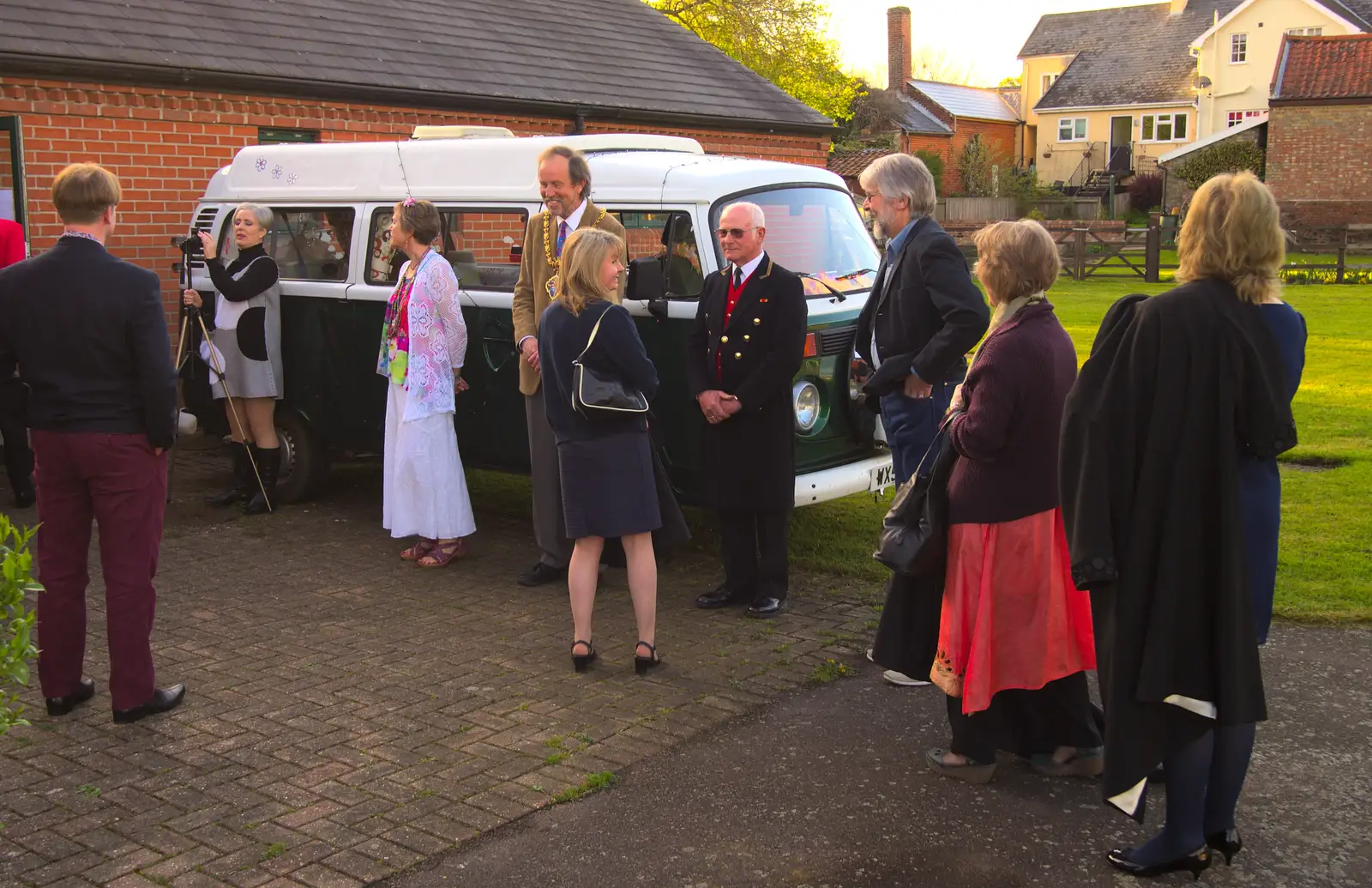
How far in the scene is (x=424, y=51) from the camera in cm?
1470

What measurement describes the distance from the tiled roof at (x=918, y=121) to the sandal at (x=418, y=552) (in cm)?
5910

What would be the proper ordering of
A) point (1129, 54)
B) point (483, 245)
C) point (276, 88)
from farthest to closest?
point (1129, 54)
point (276, 88)
point (483, 245)

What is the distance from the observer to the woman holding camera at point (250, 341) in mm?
8547

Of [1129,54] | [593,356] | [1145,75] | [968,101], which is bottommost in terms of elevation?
[593,356]

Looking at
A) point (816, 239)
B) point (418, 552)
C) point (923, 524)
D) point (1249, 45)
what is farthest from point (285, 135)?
point (1249, 45)

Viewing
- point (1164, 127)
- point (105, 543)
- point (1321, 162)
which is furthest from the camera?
point (1164, 127)

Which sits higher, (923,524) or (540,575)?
(923,524)

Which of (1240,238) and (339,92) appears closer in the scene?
(1240,238)

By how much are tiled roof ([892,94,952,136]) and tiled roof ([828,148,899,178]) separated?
1013cm

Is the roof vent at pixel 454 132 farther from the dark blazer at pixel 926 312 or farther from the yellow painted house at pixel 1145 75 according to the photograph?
the yellow painted house at pixel 1145 75

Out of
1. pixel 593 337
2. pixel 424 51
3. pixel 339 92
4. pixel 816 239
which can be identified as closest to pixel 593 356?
pixel 593 337

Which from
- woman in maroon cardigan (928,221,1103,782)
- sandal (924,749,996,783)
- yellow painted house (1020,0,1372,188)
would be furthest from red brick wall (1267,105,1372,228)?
sandal (924,749,996,783)

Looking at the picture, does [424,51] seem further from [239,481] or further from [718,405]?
[718,405]

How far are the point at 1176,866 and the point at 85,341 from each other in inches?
169
